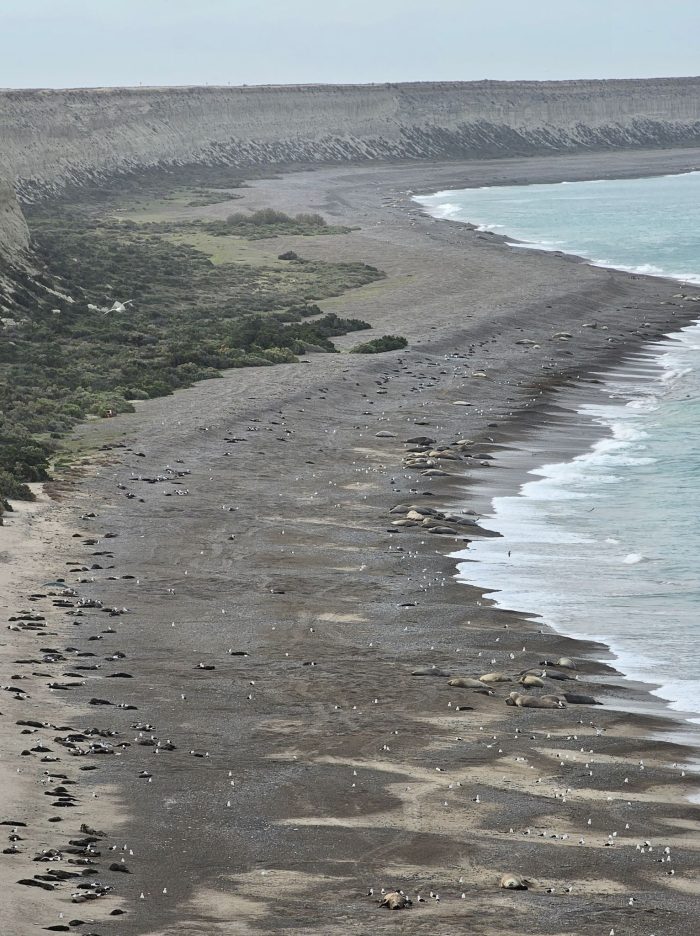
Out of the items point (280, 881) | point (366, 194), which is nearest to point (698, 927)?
point (280, 881)

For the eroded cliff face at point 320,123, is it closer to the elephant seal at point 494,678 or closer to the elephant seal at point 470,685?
the elephant seal at point 494,678

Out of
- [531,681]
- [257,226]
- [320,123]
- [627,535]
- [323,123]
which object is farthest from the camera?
[323,123]

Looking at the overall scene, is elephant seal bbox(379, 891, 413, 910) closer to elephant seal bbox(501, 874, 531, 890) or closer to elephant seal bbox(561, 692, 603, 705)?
elephant seal bbox(501, 874, 531, 890)

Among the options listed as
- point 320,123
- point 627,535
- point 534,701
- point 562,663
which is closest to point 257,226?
point 627,535

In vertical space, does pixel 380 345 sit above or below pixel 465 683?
above

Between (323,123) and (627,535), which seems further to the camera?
(323,123)

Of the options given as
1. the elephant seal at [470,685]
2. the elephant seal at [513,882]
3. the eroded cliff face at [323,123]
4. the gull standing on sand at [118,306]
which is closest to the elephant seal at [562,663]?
the elephant seal at [470,685]

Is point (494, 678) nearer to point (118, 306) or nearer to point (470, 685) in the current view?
point (470, 685)
